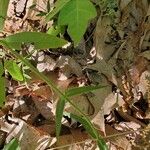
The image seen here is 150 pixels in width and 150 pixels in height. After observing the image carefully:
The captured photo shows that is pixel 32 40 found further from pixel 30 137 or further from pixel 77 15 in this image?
pixel 30 137

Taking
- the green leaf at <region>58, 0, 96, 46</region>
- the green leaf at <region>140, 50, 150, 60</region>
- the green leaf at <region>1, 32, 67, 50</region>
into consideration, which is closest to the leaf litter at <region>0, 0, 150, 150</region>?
the green leaf at <region>140, 50, 150, 60</region>

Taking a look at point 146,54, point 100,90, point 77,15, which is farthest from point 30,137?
point 77,15

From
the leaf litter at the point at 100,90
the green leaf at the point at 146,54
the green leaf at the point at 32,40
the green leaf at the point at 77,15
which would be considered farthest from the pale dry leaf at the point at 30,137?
the green leaf at the point at 32,40

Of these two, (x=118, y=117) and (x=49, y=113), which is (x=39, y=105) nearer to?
(x=49, y=113)

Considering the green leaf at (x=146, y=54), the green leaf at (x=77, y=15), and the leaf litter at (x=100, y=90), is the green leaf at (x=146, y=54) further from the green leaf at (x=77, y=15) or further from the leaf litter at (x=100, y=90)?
the green leaf at (x=77, y=15)

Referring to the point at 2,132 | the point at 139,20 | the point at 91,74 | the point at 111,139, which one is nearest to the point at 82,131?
the point at 111,139

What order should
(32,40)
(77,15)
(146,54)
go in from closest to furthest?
(32,40) < (77,15) < (146,54)
